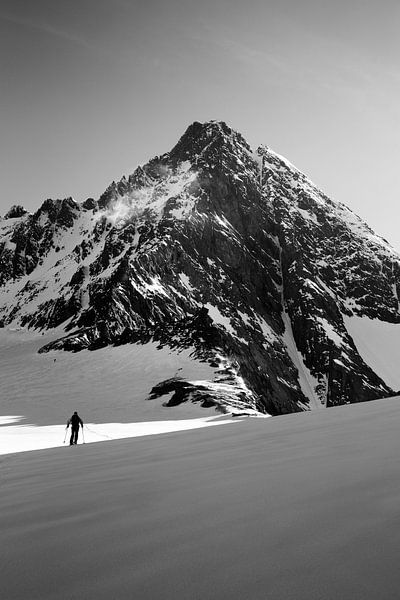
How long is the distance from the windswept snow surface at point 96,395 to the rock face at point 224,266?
6.94m

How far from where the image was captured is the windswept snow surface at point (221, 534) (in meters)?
1.93

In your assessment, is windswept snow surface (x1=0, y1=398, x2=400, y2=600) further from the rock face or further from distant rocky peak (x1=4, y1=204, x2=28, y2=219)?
distant rocky peak (x1=4, y1=204, x2=28, y2=219)

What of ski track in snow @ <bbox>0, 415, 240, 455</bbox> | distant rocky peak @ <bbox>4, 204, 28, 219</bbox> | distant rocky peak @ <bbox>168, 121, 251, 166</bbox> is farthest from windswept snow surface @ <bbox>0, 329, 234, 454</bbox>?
distant rocky peak @ <bbox>4, 204, 28, 219</bbox>

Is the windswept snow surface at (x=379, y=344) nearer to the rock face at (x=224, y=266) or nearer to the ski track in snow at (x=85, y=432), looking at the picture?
the rock face at (x=224, y=266)

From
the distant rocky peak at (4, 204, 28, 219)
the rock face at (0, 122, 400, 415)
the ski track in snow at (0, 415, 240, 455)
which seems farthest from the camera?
the distant rocky peak at (4, 204, 28, 219)

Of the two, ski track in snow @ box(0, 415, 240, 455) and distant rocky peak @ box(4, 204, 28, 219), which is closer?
ski track in snow @ box(0, 415, 240, 455)

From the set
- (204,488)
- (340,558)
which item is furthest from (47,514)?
(340,558)

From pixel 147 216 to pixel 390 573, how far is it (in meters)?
127

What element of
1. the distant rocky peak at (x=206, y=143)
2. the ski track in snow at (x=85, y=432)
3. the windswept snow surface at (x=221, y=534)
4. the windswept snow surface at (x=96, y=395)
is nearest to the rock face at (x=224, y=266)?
the distant rocky peak at (x=206, y=143)

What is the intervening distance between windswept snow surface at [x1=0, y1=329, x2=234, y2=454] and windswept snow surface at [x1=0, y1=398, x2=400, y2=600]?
13.2m

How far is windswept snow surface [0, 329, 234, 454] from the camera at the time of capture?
22344mm

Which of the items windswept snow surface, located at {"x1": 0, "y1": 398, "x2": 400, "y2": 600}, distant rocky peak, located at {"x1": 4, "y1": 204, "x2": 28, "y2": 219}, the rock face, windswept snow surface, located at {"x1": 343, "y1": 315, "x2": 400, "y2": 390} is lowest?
windswept snow surface, located at {"x1": 0, "y1": 398, "x2": 400, "y2": 600}

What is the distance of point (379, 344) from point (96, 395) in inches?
4348

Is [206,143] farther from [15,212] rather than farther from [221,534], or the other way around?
[221,534]
